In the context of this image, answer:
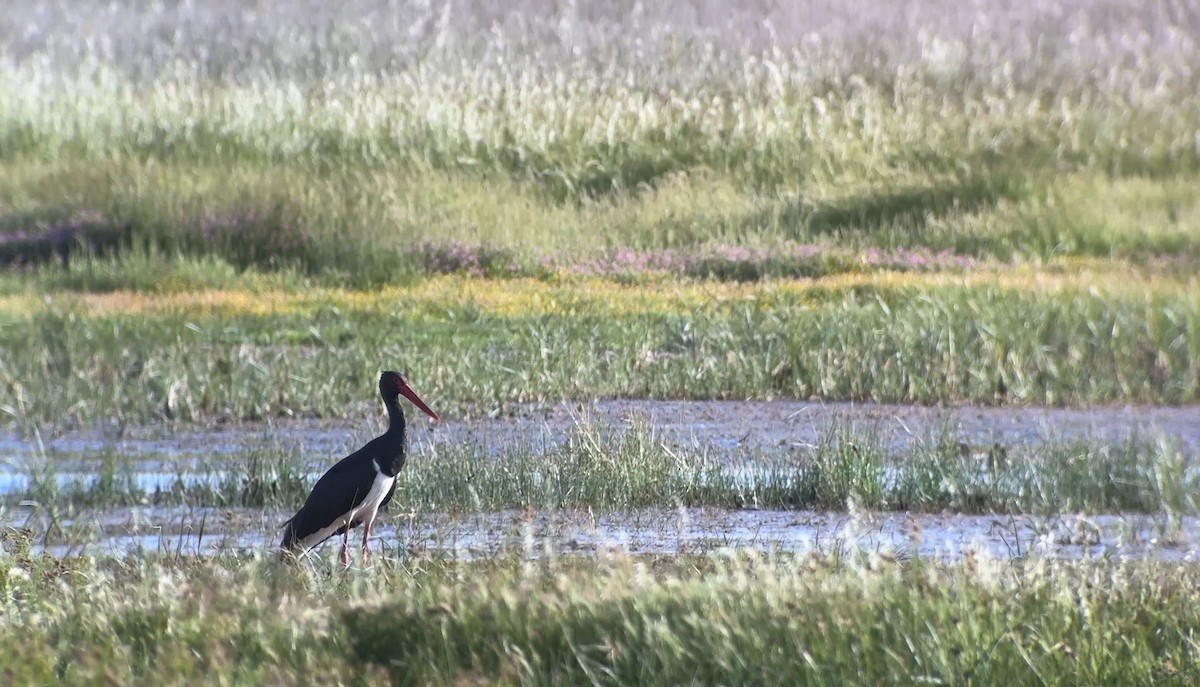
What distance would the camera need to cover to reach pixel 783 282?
18062 millimetres

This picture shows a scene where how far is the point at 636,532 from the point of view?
7820mm

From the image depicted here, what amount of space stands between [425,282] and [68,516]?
10481 mm

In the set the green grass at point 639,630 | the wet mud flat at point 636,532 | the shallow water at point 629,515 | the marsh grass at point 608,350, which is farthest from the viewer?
the marsh grass at point 608,350

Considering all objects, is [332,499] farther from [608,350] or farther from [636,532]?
[608,350]

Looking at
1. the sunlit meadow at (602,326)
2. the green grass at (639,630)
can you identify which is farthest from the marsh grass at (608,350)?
the green grass at (639,630)

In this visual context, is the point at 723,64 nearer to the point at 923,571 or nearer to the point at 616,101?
the point at 616,101

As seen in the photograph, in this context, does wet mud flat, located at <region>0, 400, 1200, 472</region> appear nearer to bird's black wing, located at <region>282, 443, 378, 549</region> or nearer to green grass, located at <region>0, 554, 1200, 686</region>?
bird's black wing, located at <region>282, 443, 378, 549</region>

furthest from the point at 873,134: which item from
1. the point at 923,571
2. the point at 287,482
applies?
the point at 923,571

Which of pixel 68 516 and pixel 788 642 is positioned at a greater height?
pixel 788 642

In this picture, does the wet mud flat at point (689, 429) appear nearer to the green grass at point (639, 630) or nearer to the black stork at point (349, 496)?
the black stork at point (349, 496)

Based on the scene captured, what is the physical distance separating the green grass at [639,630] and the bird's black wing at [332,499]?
49.0 inches

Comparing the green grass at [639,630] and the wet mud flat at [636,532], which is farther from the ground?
the green grass at [639,630]

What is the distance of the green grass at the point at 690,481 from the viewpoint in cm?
838

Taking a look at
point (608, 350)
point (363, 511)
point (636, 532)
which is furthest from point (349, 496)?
point (608, 350)
